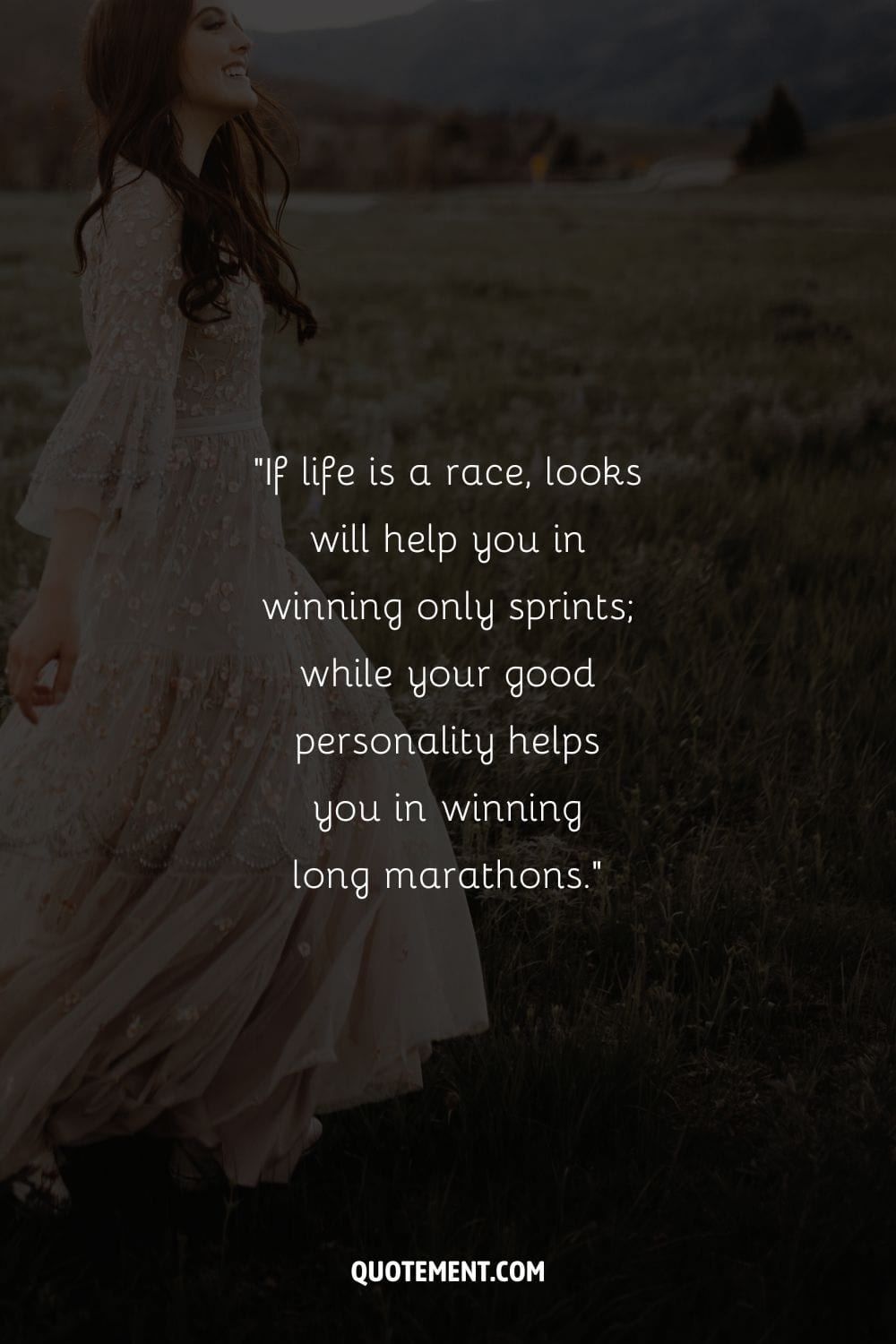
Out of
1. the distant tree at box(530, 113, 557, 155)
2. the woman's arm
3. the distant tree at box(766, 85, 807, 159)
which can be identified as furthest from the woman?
the distant tree at box(530, 113, 557, 155)

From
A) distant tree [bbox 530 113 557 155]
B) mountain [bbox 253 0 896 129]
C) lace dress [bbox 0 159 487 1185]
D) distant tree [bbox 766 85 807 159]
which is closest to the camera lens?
lace dress [bbox 0 159 487 1185]

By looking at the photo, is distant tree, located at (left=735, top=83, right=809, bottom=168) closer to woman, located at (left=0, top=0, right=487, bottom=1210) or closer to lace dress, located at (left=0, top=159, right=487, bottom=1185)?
woman, located at (left=0, top=0, right=487, bottom=1210)

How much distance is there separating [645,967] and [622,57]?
7100cm

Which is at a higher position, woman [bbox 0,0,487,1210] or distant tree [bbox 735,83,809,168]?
distant tree [bbox 735,83,809,168]

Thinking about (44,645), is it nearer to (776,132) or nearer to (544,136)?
(776,132)

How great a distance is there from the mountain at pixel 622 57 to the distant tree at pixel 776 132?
454 mm

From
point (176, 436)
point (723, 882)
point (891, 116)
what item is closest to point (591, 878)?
point (723, 882)

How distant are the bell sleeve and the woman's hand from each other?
0.59 ft

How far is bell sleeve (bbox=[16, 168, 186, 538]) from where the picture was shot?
86.5 inches

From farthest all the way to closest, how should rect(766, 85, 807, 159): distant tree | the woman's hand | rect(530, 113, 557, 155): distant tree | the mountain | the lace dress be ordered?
1. rect(530, 113, 557, 155): distant tree
2. rect(766, 85, 807, 159): distant tree
3. the mountain
4. the lace dress
5. the woman's hand

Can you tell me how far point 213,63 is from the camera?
2.33 m

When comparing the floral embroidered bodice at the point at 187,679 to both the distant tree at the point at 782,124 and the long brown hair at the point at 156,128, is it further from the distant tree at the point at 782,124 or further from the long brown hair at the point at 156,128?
the distant tree at the point at 782,124

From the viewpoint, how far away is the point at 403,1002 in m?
2.55

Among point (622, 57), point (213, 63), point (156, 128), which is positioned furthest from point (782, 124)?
point (622, 57)
